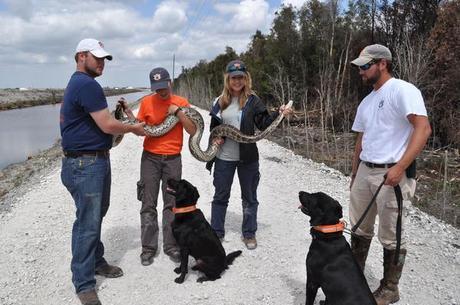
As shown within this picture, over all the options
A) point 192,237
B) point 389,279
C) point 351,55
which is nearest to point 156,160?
point 192,237

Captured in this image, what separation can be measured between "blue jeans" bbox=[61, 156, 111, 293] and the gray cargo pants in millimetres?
1015

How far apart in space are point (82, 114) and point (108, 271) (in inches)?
91.1

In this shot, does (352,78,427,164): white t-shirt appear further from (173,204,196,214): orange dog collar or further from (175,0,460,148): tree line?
(175,0,460,148): tree line

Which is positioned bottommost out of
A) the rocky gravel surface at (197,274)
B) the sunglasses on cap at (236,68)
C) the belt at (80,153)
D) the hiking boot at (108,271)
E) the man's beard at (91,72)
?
the rocky gravel surface at (197,274)

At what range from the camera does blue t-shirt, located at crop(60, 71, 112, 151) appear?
450 cm

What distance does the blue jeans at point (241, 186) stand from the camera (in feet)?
20.4

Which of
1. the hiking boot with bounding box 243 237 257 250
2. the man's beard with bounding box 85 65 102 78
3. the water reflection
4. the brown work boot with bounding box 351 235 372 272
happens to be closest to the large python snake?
the man's beard with bounding box 85 65 102 78

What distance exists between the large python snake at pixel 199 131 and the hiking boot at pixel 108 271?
174 centimetres

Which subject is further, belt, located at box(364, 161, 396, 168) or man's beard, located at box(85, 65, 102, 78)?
man's beard, located at box(85, 65, 102, 78)

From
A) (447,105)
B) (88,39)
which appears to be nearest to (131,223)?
(88,39)

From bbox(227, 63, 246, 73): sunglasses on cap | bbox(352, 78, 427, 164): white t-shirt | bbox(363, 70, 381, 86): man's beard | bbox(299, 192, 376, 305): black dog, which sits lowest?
bbox(299, 192, 376, 305): black dog

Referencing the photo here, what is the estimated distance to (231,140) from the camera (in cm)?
617

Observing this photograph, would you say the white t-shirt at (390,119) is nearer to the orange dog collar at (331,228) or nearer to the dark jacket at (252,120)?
the orange dog collar at (331,228)

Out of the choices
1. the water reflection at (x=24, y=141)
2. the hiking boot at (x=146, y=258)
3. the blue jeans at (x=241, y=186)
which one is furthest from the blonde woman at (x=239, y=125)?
the water reflection at (x=24, y=141)
